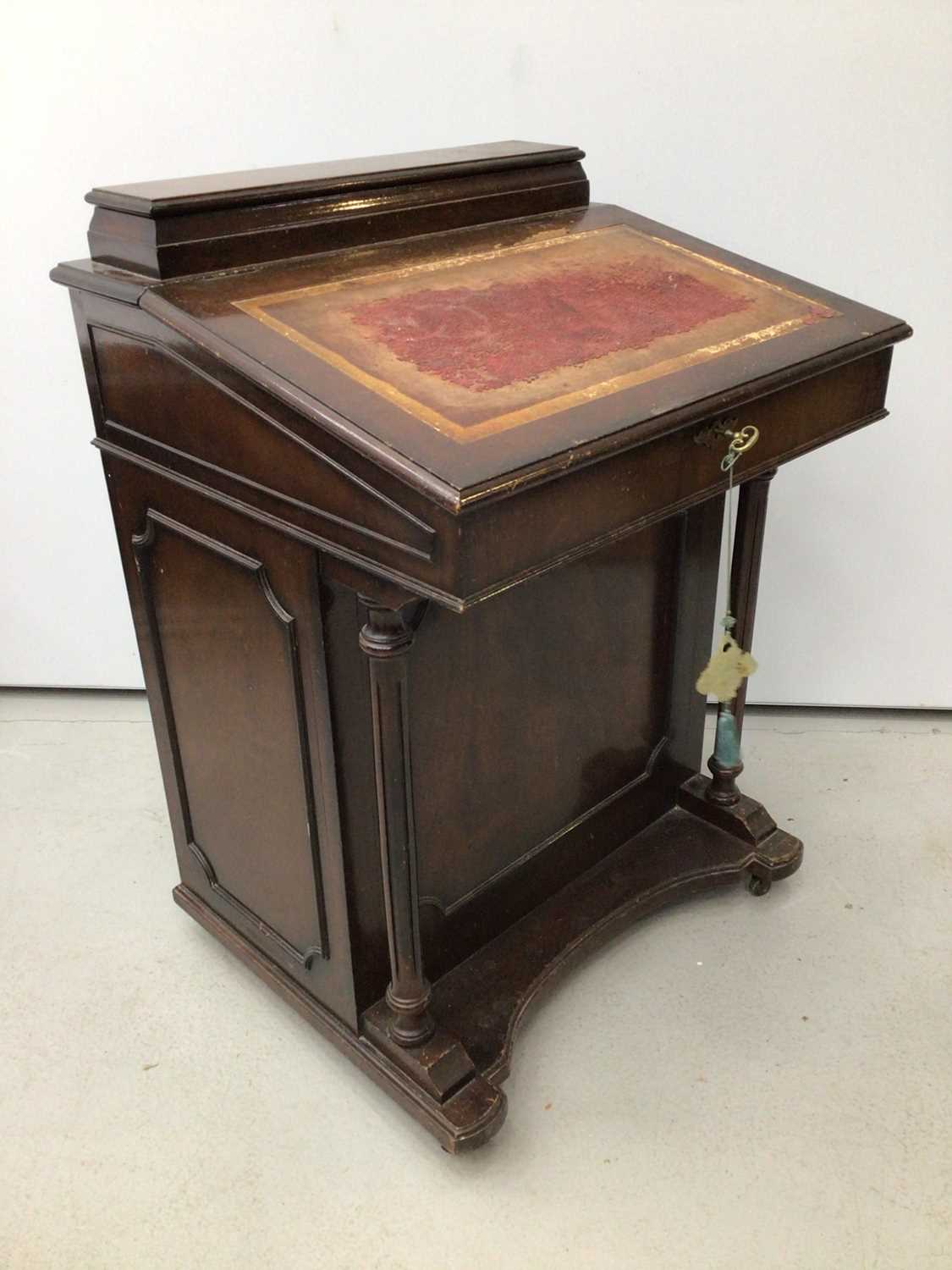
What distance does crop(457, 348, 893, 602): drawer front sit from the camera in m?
1.19

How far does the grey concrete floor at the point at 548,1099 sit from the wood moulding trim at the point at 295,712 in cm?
17

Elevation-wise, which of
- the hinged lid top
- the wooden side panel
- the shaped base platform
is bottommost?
the shaped base platform

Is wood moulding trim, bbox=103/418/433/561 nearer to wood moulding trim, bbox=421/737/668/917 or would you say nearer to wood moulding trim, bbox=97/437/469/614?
wood moulding trim, bbox=97/437/469/614

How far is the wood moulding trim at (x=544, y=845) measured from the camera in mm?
1861

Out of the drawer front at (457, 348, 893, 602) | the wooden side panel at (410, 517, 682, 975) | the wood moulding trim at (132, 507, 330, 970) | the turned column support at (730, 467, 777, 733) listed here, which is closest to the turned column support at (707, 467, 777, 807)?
the turned column support at (730, 467, 777, 733)

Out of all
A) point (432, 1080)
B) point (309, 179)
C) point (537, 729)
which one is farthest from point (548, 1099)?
point (309, 179)

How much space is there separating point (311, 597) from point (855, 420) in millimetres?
849

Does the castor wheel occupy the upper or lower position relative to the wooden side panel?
lower

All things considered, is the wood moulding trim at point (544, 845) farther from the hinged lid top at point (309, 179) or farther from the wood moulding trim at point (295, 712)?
the hinged lid top at point (309, 179)

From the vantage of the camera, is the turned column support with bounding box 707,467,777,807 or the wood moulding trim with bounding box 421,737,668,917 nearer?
the wood moulding trim with bounding box 421,737,668,917

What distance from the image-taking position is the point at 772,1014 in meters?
1.93

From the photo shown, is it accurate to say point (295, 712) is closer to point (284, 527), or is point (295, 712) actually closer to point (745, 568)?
point (284, 527)

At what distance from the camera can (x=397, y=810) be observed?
60.5 inches

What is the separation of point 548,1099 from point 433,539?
Result: 3.36ft
